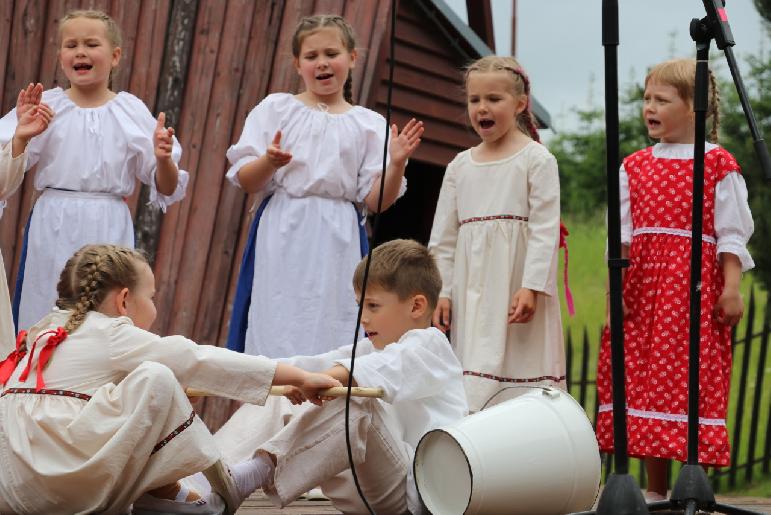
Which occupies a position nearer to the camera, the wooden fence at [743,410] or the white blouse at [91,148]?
the white blouse at [91,148]

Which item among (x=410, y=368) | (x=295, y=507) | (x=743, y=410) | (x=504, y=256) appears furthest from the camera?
(x=743, y=410)

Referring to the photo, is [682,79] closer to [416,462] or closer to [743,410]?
[416,462]

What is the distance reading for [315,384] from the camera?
353 centimetres

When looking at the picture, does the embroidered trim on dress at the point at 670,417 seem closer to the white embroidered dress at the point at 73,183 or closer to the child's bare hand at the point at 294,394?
the child's bare hand at the point at 294,394

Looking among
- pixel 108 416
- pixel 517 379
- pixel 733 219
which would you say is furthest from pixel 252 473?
pixel 733 219

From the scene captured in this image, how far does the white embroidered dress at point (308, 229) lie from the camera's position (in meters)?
5.11

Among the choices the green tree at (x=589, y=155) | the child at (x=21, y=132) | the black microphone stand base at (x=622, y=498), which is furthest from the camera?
the green tree at (x=589, y=155)

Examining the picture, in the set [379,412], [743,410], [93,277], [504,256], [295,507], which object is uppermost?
[504,256]

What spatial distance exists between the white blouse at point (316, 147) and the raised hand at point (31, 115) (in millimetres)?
749

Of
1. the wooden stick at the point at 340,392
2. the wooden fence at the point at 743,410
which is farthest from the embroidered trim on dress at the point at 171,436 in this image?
the wooden fence at the point at 743,410

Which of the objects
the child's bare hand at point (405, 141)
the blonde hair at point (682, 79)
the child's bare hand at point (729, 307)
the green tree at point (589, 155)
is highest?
the green tree at point (589, 155)

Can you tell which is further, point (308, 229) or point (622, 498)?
point (308, 229)

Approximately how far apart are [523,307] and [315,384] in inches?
61.5

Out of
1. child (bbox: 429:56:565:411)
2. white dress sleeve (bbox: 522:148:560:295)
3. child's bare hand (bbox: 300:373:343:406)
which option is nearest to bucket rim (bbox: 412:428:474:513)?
child's bare hand (bbox: 300:373:343:406)
